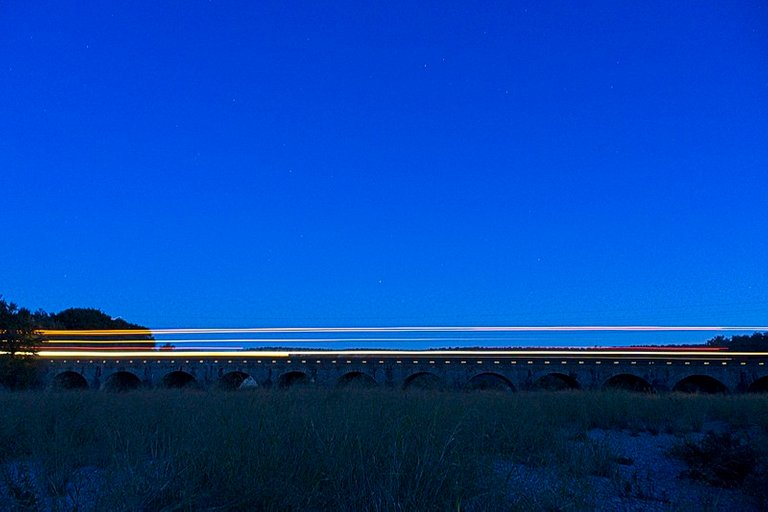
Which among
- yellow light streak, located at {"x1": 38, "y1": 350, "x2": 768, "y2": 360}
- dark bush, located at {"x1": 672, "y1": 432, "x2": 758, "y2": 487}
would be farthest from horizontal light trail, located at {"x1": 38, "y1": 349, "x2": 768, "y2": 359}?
dark bush, located at {"x1": 672, "y1": 432, "x2": 758, "y2": 487}

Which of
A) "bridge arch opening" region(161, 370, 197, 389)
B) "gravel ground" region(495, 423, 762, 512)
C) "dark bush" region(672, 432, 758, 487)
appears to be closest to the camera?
"gravel ground" region(495, 423, 762, 512)

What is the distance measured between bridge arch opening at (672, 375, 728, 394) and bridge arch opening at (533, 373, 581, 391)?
6.74 m

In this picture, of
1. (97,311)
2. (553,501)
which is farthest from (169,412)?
(97,311)

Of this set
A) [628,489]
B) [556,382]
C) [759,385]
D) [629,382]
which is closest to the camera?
[628,489]

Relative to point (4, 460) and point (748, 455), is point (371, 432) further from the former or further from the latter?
point (748, 455)

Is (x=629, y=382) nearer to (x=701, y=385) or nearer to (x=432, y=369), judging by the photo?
(x=701, y=385)

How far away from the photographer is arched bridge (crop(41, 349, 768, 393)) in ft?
119

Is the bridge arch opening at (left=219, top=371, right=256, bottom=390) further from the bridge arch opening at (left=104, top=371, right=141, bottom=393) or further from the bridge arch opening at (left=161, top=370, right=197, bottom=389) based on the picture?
the bridge arch opening at (left=104, top=371, right=141, bottom=393)

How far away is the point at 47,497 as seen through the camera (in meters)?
4.04

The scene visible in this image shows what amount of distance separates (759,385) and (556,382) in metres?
13.4

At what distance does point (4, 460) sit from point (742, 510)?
26.4 ft

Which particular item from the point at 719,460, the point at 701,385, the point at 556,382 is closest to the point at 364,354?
the point at 556,382

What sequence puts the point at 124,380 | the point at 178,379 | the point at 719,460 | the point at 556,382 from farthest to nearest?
the point at 124,380, the point at 178,379, the point at 556,382, the point at 719,460

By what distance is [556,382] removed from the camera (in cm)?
4081
